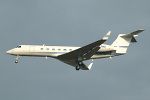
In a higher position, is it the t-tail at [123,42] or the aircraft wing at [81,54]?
the t-tail at [123,42]

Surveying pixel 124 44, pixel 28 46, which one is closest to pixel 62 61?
pixel 28 46

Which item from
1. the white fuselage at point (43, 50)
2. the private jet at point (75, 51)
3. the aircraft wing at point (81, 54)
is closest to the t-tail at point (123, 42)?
the private jet at point (75, 51)

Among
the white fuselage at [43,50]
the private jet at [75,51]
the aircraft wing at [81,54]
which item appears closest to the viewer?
the aircraft wing at [81,54]

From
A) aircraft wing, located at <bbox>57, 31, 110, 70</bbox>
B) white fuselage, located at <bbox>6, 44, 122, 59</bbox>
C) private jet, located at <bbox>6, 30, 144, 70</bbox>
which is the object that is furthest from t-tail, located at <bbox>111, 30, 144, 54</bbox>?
aircraft wing, located at <bbox>57, 31, 110, 70</bbox>

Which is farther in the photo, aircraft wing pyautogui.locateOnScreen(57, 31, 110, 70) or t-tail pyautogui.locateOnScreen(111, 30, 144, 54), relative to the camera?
t-tail pyautogui.locateOnScreen(111, 30, 144, 54)

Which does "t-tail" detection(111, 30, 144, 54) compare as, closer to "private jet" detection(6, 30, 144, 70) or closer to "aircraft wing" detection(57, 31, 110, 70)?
"private jet" detection(6, 30, 144, 70)

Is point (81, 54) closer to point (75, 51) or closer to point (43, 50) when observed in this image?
point (75, 51)

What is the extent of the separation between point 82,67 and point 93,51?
5.72m

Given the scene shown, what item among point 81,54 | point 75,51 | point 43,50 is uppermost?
point 43,50

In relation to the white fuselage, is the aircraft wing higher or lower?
lower

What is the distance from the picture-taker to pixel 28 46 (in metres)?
38.2

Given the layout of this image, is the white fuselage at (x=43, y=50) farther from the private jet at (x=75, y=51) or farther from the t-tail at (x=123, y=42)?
the t-tail at (x=123, y=42)

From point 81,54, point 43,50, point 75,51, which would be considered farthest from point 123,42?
point 43,50

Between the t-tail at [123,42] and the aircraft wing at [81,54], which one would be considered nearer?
the aircraft wing at [81,54]
